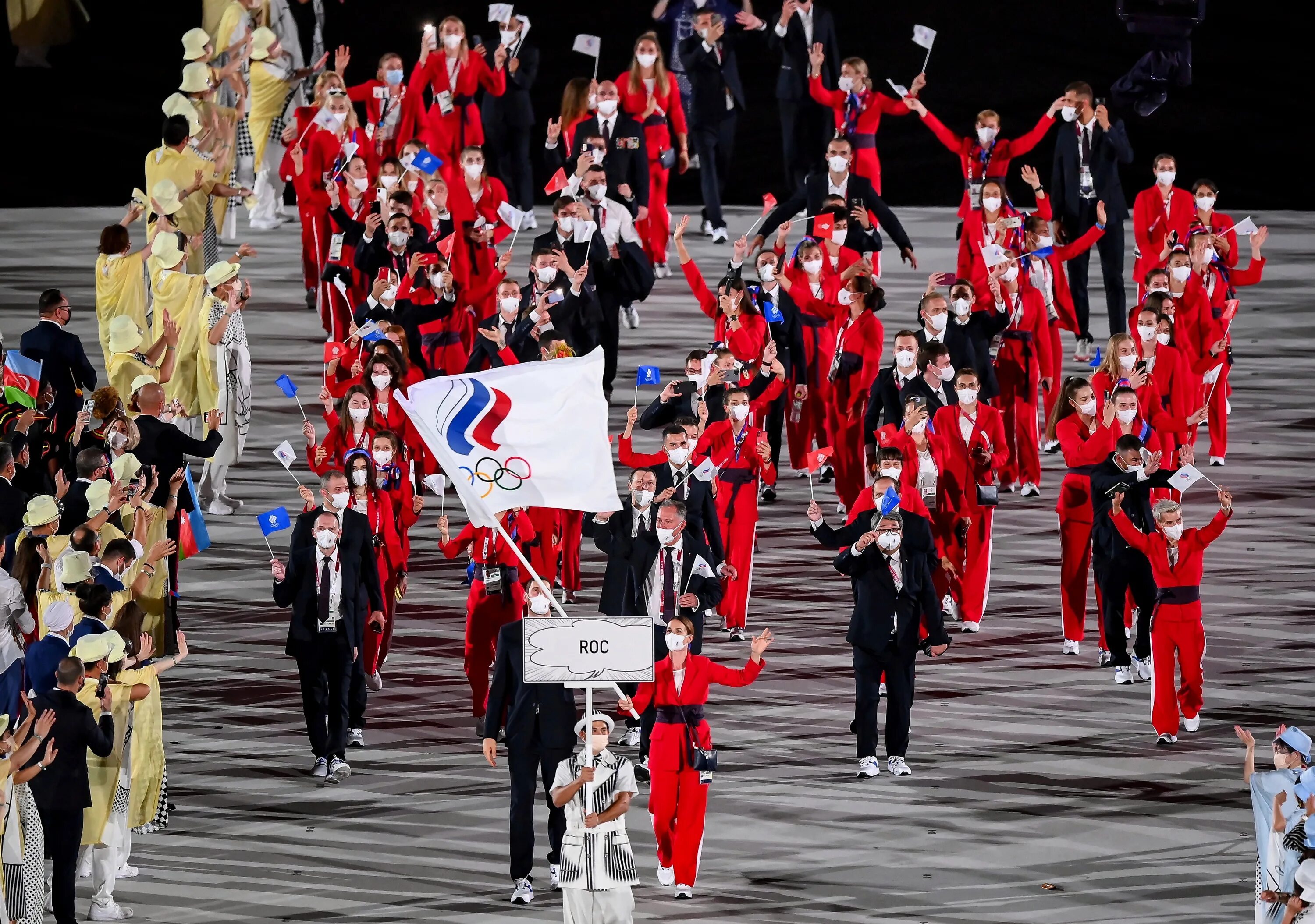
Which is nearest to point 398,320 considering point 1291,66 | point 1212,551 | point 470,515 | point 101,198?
point 470,515

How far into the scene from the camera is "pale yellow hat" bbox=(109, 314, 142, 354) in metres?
18.5

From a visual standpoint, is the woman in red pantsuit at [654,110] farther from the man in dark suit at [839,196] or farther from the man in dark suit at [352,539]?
Result: the man in dark suit at [352,539]

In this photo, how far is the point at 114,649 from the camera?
1345 centimetres

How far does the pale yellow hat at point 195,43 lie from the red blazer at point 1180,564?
1111 centimetres

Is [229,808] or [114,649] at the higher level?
[114,649]

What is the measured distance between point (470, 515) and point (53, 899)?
352 cm

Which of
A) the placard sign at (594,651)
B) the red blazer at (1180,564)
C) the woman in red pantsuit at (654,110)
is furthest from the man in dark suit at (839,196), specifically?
the placard sign at (594,651)

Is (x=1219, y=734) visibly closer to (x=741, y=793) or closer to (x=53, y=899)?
(x=741, y=793)

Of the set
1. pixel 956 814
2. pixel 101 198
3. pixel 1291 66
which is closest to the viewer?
pixel 956 814

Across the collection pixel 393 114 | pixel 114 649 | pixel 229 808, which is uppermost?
pixel 393 114

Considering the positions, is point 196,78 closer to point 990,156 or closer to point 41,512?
point 990,156

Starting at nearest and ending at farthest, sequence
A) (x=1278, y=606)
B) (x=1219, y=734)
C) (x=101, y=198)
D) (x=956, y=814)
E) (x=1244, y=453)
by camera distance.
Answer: (x=956, y=814), (x=1219, y=734), (x=1278, y=606), (x=1244, y=453), (x=101, y=198)

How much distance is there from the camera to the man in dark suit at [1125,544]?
16.7 meters

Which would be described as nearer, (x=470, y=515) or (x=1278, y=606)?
(x=470, y=515)
